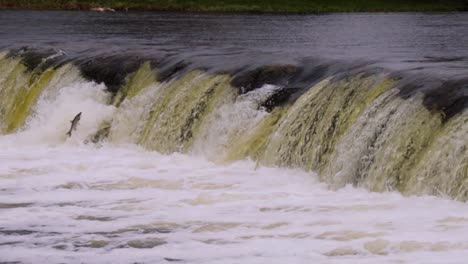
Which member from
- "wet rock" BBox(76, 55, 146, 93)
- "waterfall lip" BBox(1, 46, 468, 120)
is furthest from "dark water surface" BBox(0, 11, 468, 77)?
"wet rock" BBox(76, 55, 146, 93)

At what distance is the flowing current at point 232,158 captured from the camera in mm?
12203

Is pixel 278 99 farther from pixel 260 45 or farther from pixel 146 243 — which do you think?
pixel 260 45

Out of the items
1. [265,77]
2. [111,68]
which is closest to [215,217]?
[265,77]

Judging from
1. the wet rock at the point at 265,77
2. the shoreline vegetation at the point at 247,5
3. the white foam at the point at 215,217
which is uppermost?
the wet rock at the point at 265,77

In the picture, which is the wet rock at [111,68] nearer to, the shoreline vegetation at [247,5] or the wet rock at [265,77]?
the wet rock at [265,77]

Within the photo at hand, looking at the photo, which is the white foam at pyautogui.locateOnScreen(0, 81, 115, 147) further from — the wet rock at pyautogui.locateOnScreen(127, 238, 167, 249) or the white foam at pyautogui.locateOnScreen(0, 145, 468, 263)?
the wet rock at pyautogui.locateOnScreen(127, 238, 167, 249)

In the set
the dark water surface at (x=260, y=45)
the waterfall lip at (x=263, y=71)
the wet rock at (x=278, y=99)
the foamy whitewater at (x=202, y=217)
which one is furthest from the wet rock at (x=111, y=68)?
the wet rock at (x=278, y=99)

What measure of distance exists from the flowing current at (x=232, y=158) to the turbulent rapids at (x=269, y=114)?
0.04 m

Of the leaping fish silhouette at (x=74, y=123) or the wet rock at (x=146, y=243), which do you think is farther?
the leaping fish silhouette at (x=74, y=123)

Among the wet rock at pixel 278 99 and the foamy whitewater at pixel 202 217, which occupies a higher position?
the wet rock at pixel 278 99

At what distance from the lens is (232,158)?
60.6ft

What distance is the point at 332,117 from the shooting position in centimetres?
1734

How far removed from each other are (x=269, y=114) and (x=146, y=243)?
7232mm

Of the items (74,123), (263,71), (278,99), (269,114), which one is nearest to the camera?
(269,114)
